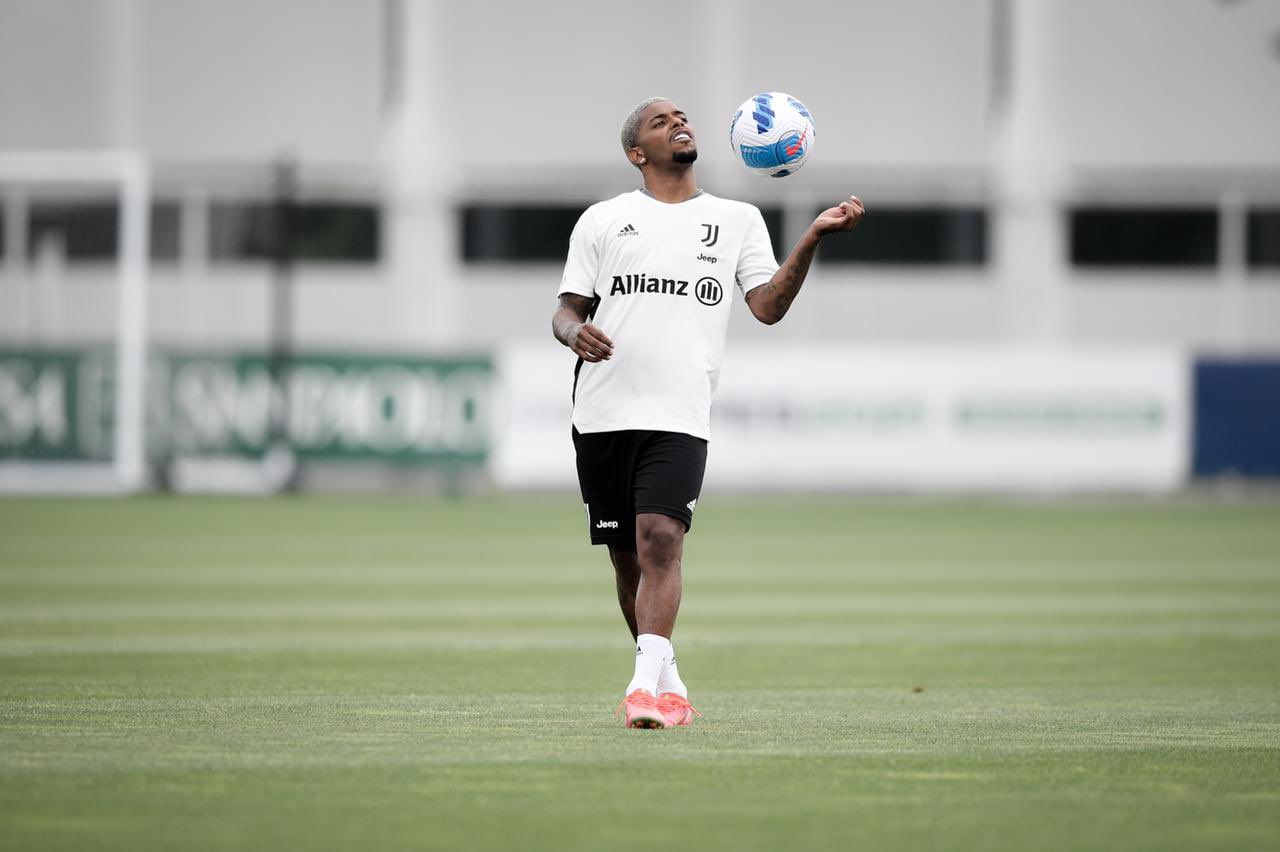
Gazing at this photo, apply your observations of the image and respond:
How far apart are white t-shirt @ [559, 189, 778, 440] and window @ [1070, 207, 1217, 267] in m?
27.6

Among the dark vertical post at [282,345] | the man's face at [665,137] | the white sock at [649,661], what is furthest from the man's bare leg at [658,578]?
the dark vertical post at [282,345]

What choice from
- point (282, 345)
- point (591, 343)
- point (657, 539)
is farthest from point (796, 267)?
point (282, 345)

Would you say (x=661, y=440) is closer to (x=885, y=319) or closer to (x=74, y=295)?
(x=74, y=295)

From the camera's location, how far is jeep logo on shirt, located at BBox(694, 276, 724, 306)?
301 inches

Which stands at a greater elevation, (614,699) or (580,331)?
(580,331)

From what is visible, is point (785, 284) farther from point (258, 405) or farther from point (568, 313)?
point (258, 405)

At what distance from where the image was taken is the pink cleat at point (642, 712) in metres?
7.22

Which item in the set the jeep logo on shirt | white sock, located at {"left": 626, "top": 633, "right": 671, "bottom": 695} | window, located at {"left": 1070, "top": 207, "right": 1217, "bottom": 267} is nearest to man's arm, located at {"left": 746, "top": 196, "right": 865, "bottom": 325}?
the jeep logo on shirt

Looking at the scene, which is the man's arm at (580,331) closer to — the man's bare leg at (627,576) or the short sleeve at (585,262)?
the short sleeve at (585,262)

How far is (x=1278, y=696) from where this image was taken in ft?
28.7

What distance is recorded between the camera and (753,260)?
25.6 feet

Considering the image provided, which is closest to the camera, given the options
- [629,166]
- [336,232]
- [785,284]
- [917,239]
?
[785,284]

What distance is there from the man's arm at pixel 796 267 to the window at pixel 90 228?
24.6 m

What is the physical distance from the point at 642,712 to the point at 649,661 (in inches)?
9.0
